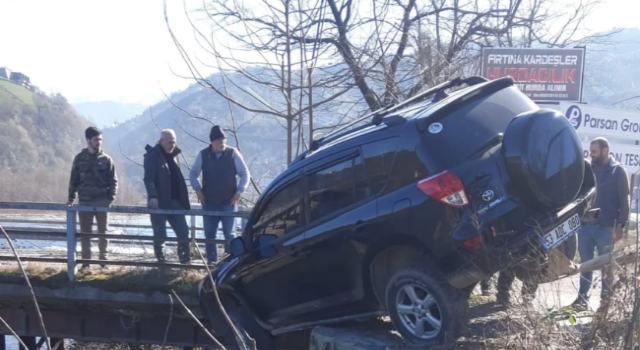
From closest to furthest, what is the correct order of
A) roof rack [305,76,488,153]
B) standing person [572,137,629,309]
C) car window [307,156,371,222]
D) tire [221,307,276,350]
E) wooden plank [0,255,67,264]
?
car window [307,156,371,222] → roof rack [305,76,488,153] → tire [221,307,276,350] → standing person [572,137,629,309] → wooden plank [0,255,67,264]

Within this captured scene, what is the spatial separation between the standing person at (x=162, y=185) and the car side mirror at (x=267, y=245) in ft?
8.68

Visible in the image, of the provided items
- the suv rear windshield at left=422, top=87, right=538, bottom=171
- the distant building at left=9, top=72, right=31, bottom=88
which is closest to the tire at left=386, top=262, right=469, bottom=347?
the suv rear windshield at left=422, top=87, right=538, bottom=171

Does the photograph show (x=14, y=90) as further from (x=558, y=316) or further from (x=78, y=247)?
(x=558, y=316)

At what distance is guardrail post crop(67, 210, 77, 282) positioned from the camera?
891 centimetres

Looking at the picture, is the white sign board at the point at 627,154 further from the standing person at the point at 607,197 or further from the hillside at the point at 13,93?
the hillside at the point at 13,93

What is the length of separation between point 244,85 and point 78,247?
4.28 m

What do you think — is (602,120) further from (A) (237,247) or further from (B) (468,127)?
(A) (237,247)

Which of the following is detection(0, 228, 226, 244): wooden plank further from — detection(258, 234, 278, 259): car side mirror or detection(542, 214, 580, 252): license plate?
detection(542, 214, 580, 252): license plate

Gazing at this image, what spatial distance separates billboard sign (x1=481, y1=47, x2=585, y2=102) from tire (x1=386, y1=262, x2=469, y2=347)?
601cm

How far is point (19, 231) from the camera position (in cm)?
935

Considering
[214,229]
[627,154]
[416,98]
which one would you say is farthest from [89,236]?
[627,154]

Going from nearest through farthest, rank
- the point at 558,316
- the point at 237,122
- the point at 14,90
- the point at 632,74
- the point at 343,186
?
the point at 558,316 < the point at 343,186 < the point at 237,122 < the point at 632,74 < the point at 14,90

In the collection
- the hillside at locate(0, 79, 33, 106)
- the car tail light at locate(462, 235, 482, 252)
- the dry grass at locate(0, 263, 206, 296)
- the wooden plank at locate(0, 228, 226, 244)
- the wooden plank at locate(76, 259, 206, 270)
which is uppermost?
the hillside at locate(0, 79, 33, 106)

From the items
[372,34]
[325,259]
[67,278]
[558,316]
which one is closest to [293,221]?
[325,259]
